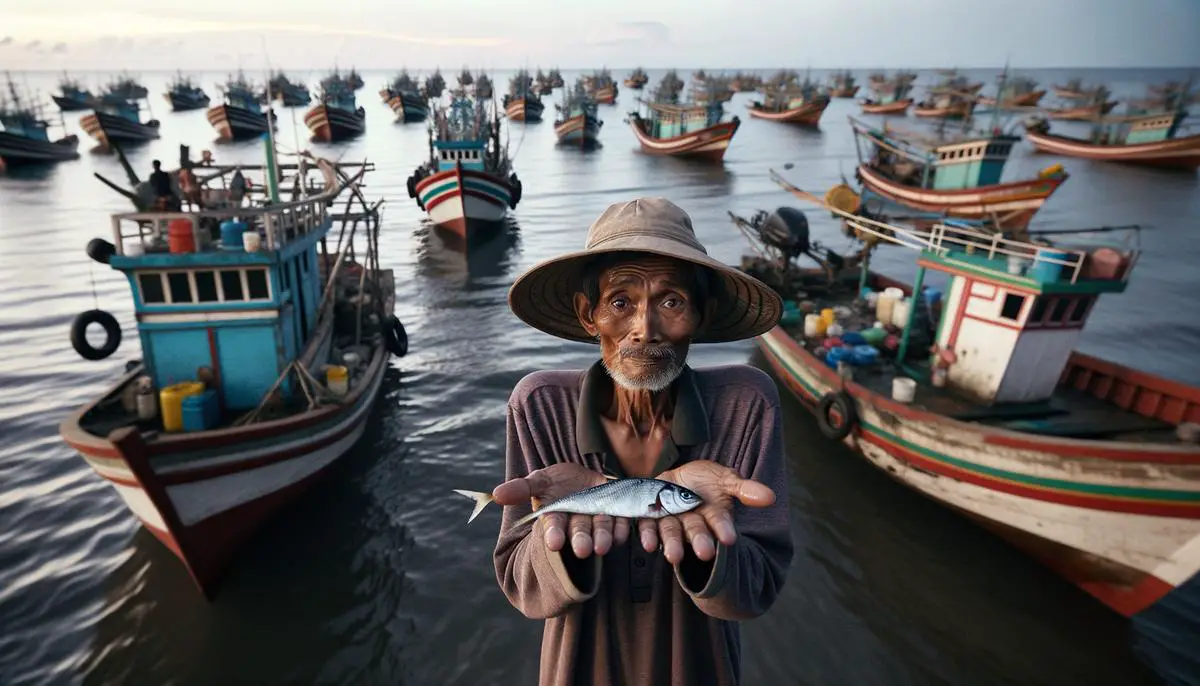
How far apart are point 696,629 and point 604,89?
386ft

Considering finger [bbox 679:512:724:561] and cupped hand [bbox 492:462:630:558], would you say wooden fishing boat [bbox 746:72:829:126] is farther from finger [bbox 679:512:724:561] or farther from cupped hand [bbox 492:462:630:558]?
finger [bbox 679:512:724:561]

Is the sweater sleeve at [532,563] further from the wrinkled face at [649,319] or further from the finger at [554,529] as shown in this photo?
the wrinkled face at [649,319]

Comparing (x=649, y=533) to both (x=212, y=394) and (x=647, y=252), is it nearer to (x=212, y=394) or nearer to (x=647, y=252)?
(x=647, y=252)

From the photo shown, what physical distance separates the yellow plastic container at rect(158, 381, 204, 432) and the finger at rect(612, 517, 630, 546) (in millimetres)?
8556

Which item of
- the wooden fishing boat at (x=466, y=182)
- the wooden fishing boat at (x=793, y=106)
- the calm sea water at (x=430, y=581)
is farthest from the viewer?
the wooden fishing boat at (x=793, y=106)

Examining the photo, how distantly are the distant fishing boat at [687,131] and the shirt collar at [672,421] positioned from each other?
1780 inches

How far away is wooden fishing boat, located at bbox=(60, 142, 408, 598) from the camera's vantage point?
24.6 feet

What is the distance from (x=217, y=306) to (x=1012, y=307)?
1140 cm

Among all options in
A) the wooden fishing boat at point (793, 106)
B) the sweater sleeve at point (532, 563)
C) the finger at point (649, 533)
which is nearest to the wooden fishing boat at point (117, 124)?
the sweater sleeve at point (532, 563)

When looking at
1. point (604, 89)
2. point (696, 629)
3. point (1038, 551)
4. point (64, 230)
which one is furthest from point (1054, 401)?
point (604, 89)

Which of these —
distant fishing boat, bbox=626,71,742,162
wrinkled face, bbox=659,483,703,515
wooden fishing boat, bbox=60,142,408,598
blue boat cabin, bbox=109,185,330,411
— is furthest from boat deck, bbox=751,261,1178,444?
distant fishing boat, bbox=626,71,742,162

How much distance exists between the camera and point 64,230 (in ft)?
85.1

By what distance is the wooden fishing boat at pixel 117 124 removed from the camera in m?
50.0

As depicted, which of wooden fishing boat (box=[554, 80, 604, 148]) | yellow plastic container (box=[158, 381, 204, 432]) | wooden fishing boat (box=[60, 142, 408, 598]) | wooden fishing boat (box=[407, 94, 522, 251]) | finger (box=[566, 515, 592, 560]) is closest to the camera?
finger (box=[566, 515, 592, 560])
